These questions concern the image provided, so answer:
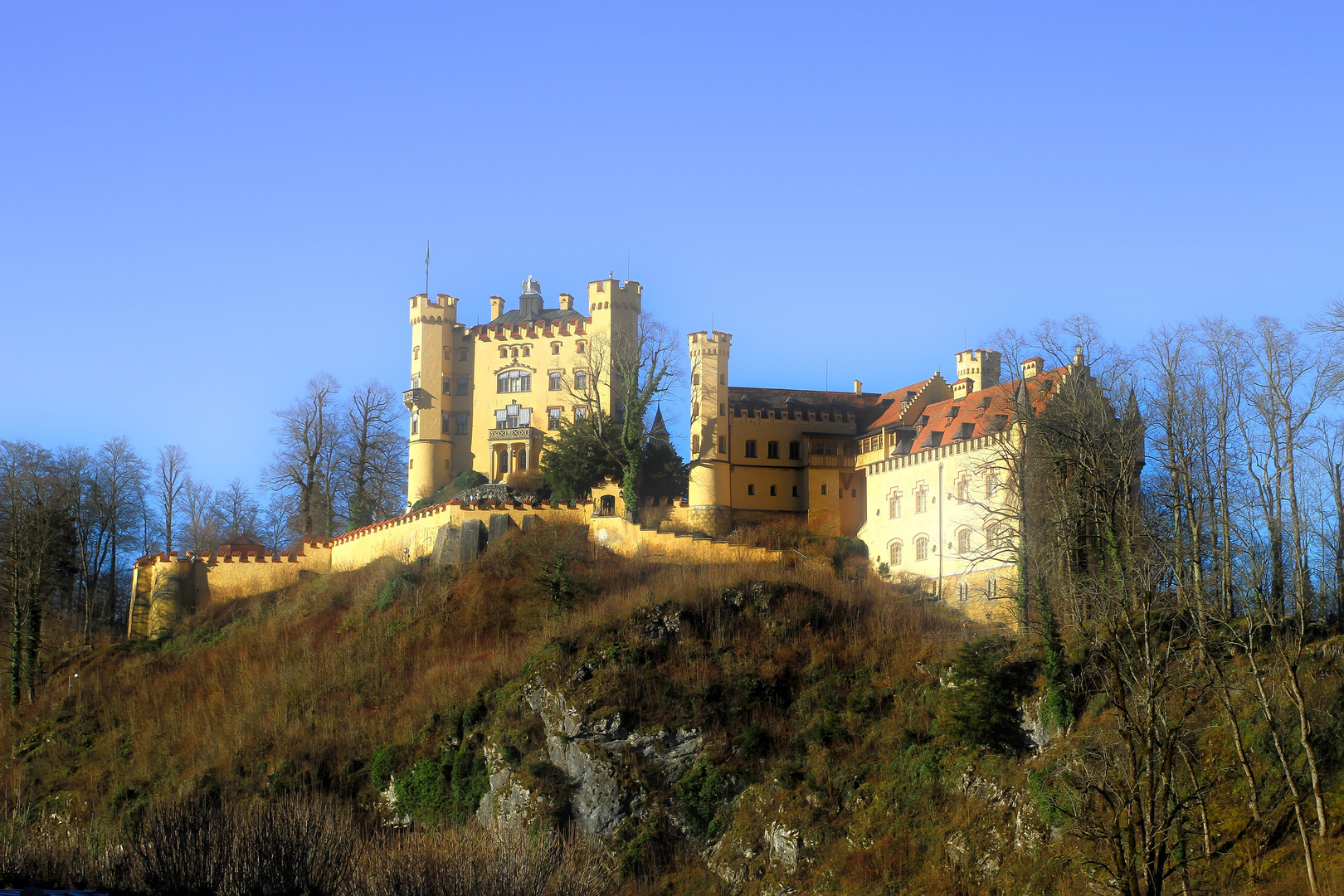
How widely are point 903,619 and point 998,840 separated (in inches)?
543

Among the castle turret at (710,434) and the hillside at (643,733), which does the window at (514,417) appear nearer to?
the castle turret at (710,434)

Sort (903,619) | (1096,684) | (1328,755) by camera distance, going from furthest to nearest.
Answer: (903,619), (1096,684), (1328,755)

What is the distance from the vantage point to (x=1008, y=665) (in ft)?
152

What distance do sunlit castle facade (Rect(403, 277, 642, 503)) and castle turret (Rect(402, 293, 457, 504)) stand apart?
44 mm

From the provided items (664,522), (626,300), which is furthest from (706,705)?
(626,300)

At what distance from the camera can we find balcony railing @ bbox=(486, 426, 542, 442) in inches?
2867

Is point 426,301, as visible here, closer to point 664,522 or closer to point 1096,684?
point 664,522

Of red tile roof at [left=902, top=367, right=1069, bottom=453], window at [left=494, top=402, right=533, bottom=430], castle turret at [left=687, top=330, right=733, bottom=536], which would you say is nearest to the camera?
red tile roof at [left=902, top=367, right=1069, bottom=453]

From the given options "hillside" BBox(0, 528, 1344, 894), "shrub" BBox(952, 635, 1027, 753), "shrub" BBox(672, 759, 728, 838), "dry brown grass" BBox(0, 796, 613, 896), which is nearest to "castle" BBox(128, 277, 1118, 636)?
"hillside" BBox(0, 528, 1344, 894)

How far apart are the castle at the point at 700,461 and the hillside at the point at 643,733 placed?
2957mm

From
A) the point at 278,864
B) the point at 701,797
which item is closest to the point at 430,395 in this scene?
the point at 701,797

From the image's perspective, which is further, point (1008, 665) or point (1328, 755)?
point (1008, 665)

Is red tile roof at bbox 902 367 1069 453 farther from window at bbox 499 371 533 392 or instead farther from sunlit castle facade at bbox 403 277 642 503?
window at bbox 499 371 533 392

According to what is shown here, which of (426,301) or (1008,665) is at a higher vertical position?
(426,301)
